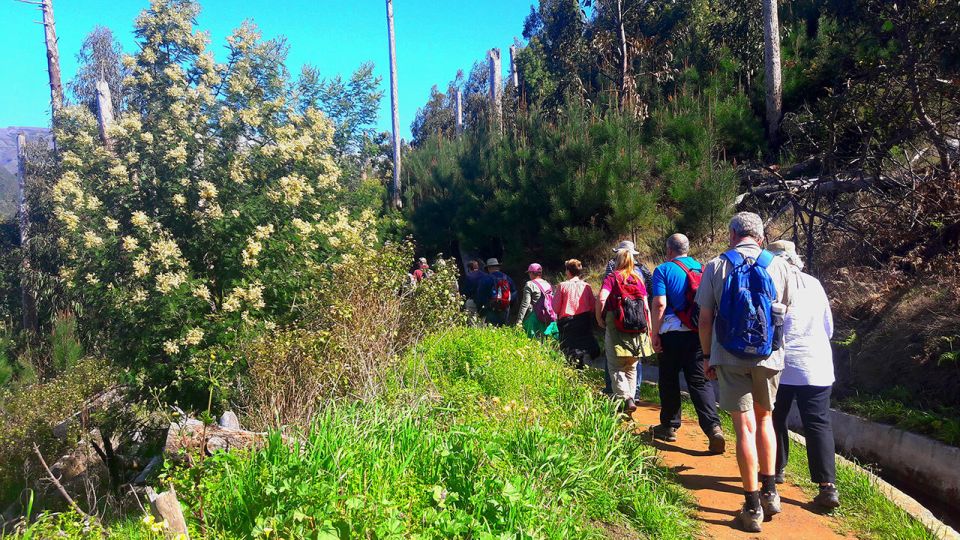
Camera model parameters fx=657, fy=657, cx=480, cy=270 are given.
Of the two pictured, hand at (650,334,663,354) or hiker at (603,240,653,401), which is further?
hiker at (603,240,653,401)

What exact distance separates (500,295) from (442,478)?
685 cm

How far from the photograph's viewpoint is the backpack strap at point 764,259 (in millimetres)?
3867

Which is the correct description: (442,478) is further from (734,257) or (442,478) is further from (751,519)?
(734,257)

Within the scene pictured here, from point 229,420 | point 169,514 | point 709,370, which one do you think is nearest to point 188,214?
point 229,420

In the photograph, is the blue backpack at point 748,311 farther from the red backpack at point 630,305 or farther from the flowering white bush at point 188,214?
the flowering white bush at point 188,214

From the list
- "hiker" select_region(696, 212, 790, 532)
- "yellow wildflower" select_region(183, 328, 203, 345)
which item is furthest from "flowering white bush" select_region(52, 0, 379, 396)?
"hiker" select_region(696, 212, 790, 532)

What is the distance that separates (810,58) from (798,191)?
17.4 ft

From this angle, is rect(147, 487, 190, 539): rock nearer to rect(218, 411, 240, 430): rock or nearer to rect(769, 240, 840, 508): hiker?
rect(218, 411, 240, 430): rock

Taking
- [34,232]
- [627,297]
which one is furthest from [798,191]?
[34,232]

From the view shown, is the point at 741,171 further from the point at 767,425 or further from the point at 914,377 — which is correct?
the point at 767,425

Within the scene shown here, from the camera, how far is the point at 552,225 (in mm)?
13461

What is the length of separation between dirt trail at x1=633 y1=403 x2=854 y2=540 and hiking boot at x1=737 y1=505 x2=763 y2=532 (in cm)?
4

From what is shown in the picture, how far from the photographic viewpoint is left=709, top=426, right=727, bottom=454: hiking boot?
A: 500cm

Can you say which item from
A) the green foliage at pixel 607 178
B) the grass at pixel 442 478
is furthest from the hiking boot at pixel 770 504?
the green foliage at pixel 607 178
